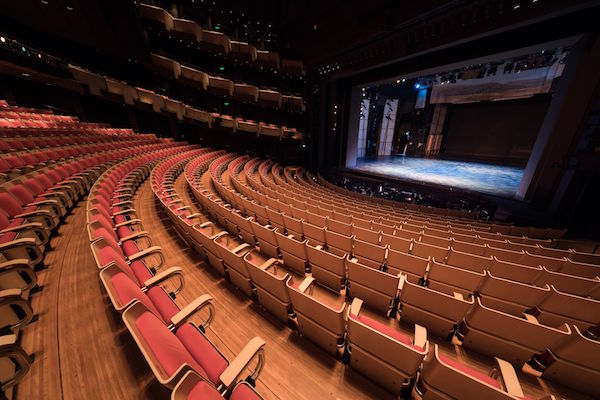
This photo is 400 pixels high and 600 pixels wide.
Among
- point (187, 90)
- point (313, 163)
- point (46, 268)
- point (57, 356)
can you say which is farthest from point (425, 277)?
point (187, 90)

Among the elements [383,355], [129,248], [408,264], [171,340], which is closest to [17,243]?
[129,248]

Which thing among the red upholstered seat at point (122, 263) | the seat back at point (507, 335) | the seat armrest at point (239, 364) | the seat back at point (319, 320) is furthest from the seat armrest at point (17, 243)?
the seat back at point (507, 335)

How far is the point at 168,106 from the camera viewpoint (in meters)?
6.88

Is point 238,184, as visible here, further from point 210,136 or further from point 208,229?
point 210,136

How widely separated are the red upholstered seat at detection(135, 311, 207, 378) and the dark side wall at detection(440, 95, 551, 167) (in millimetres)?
10745

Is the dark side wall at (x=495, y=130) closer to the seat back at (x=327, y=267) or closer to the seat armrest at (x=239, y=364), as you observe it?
the seat back at (x=327, y=267)

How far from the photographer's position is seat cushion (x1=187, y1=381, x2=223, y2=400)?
1.84 feet

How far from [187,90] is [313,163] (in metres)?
5.20

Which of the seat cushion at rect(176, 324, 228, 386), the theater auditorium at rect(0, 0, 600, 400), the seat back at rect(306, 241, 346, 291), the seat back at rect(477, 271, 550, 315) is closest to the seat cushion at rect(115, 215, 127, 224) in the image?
the theater auditorium at rect(0, 0, 600, 400)

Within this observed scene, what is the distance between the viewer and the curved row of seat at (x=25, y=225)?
75 cm

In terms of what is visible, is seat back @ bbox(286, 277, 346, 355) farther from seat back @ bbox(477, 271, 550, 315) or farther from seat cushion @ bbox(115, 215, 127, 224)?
seat cushion @ bbox(115, 215, 127, 224)

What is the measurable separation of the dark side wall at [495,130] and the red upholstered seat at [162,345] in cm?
1074

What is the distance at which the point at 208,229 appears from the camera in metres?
2.39

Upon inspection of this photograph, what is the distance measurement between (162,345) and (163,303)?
39 cm
